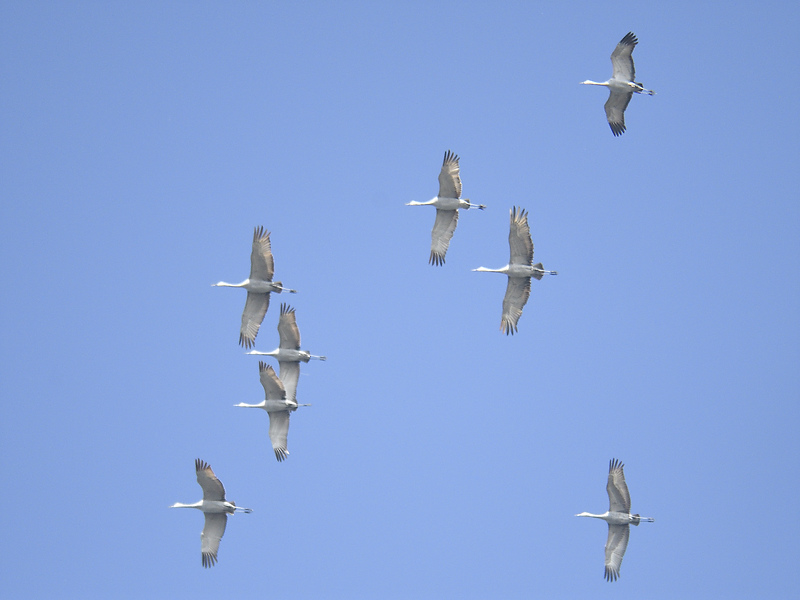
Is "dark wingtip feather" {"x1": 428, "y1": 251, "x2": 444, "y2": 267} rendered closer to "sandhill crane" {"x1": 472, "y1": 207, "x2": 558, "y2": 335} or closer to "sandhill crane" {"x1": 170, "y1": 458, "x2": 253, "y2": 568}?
"sandhill crane" {"x1": 472, "y1": 207, "x2": 558, "y2": 335}

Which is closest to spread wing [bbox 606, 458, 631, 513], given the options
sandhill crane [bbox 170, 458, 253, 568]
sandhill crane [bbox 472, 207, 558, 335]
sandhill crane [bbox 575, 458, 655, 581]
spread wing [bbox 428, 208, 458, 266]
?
sandhill crane [bbox 575, 458, 655, 581]

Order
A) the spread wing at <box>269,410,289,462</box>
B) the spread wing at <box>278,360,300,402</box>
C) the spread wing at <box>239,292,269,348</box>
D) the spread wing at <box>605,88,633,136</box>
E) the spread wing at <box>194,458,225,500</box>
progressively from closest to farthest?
the spread wing at <box>194,458,225,500</box> < the spread wing at <box>605,88,633,136</box> < the spread wing at <box>239,292,269,348</box> < the spread wing at <box>269,410,289,462</box> < the spread wing at <box>278,360,300,402</box>

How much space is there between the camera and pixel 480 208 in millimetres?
77188

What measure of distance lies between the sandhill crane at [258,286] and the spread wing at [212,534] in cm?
784

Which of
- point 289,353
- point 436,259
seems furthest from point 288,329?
point 436,259

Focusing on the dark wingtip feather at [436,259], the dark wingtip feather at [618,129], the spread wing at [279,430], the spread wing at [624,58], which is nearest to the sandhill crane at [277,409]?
the spread wing at [279,430]

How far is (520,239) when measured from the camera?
2960 inches

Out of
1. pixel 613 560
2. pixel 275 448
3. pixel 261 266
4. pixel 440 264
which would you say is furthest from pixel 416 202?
pixel 613 560

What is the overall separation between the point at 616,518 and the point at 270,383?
16.2m

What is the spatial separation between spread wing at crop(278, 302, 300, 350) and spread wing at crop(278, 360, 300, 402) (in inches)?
30.5

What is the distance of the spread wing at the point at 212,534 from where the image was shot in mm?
75500

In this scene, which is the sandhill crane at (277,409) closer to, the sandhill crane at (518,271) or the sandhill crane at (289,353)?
the sandhill crane at (289,353)

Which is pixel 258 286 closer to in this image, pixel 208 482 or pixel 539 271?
pixel 208 482

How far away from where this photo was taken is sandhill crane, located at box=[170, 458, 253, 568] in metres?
A: 74.3
